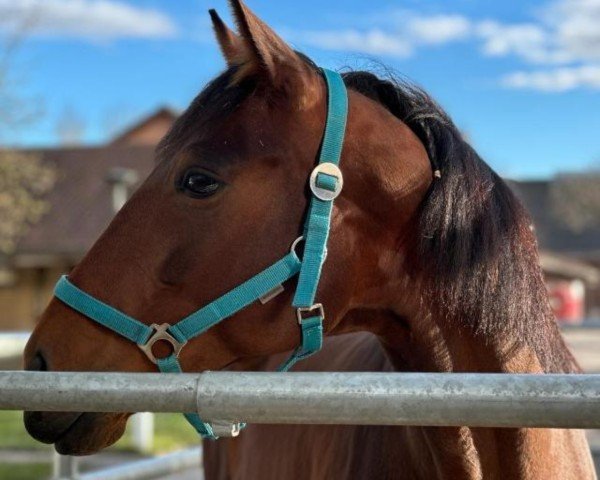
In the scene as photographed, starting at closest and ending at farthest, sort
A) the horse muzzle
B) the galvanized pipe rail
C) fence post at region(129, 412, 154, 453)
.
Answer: the galvanized pipe rail
the horse muzzle
fence post at region(129, 412, 154, 453)

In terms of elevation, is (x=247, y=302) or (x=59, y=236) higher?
(x=59, y=236)

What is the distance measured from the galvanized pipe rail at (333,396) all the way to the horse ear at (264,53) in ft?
2.68

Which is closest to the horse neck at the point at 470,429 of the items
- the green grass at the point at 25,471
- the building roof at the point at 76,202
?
the green grass at the point at 25,471

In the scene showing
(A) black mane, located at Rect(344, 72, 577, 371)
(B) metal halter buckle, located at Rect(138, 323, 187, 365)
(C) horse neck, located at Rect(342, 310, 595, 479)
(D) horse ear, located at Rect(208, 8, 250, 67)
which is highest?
(D) horse ear, located at Rect(208, 8, 250, 67)

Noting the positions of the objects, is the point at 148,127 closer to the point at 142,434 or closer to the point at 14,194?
the point at 14,194

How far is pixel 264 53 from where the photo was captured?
5.75ft

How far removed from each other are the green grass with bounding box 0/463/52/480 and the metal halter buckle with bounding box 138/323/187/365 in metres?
5.01

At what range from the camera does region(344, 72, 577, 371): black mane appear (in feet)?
6.03

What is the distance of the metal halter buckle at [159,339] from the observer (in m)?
1.71

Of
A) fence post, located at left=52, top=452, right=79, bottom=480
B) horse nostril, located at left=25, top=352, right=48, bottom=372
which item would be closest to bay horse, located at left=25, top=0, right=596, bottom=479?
horse nostril, located at left=25, top=352, right=48, bottom=372

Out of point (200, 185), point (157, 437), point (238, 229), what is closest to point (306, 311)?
point (238, 229)

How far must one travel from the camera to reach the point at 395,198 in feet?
6.05

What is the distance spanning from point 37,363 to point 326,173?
2.67 feet

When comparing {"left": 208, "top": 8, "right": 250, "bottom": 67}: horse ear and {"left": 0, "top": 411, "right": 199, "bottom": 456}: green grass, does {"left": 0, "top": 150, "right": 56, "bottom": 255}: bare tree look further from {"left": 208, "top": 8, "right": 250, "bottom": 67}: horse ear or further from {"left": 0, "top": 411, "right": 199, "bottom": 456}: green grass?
{"left": 208, "top": 8, "right": 250, "bottom": 67}: horse ear
